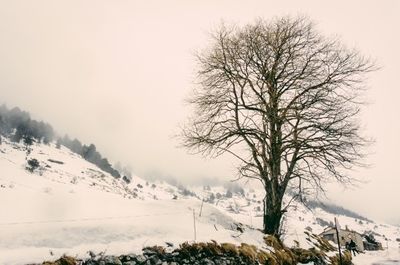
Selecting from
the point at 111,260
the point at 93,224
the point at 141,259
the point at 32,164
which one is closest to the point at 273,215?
the point at 141,259

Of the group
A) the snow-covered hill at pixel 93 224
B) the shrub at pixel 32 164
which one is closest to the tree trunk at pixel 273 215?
the snow-covered hill at pixel 93 224

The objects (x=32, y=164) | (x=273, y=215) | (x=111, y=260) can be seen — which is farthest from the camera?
(x=32, y=164)

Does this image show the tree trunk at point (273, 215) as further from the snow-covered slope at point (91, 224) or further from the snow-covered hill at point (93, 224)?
the snow-covered slope at point (91, 224)

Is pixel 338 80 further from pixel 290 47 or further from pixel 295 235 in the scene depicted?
pixel 295 235

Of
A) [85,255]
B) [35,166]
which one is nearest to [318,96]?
[85,255]

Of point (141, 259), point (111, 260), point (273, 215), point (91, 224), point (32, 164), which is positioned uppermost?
point (32, 164)

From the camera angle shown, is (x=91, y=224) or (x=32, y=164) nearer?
(x=91, y=224)

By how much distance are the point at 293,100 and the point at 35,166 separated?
565ft

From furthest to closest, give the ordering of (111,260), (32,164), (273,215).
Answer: (32,164) < (273,215) < (111,260)

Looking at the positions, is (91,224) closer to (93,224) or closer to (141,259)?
(93,224)

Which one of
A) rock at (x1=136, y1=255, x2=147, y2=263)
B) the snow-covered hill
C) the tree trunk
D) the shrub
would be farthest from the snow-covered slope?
Answer: the shrub

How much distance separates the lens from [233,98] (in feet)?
63.5

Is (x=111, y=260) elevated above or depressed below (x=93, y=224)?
below

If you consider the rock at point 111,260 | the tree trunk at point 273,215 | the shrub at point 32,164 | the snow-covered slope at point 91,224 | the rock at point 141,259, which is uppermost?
the shrub at point 32,164
